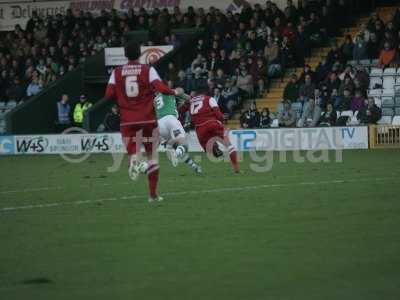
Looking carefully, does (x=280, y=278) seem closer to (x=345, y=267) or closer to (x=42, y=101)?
(x=345, y=267)

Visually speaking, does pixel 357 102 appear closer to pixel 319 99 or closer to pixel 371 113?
pixel 371 113

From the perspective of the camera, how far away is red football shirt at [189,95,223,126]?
2062cm

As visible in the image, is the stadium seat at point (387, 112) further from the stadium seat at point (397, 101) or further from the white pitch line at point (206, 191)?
the white pitch line at point (206, 191)

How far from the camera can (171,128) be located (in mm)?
19656

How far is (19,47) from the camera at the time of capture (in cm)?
3719

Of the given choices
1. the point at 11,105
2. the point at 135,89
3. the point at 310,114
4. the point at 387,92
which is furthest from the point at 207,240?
the point at 11,105

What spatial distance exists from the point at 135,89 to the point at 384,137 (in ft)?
50.2

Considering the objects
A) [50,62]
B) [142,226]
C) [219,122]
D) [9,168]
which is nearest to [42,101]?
[50,62]

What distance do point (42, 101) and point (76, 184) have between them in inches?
698

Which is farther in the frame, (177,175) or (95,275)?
(177,175)

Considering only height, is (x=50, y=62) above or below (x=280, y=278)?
above

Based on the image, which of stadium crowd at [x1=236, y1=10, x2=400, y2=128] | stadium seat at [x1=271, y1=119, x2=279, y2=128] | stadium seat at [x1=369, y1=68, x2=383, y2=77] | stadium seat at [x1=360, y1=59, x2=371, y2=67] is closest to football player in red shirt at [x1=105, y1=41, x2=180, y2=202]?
stadium crowd at [x1=236, y1=10, x2=400, y2=128]

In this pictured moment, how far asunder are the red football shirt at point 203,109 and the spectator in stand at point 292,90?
9.65m

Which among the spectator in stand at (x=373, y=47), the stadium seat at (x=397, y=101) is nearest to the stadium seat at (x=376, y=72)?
the spectator in stand at (x=373, y=47)
